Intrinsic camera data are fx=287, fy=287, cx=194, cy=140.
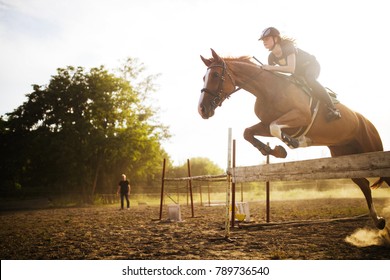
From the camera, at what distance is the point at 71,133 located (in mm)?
22812

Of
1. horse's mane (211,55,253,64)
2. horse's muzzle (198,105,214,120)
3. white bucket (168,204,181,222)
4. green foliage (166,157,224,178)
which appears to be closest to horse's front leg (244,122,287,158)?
horse's muzzle (198,105,214,120)

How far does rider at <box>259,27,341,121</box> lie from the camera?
4.16 metres

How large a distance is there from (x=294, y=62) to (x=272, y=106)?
28.3 inches

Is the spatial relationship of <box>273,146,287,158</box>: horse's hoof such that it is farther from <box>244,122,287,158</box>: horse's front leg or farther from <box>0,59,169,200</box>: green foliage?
<box>0,59,169,200</box>: green foliage

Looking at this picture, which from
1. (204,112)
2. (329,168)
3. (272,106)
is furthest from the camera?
(272,106)

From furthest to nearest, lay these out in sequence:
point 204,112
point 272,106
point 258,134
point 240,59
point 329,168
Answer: point 240,59 < point 258,134 < point 272,106 < point 204,112 < point 329,168

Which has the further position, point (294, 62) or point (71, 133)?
point (71, 133)

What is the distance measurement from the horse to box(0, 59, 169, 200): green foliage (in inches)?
799

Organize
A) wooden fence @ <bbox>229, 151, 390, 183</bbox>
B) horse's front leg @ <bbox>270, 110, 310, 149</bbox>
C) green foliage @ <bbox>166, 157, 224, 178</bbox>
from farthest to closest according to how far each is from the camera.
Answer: green foliage @ <bbox>166, 157, 224, 178</bbox> → horse's front leg @ <bbox>270, 110, 310, 149</bbox> → wooden fence @ <bbox>229, 151, 390, 183</bbox>

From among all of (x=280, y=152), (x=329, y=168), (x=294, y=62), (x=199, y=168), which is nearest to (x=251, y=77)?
(x=294, y=62)

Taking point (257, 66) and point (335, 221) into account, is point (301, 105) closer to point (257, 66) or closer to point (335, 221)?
point (257, 66)

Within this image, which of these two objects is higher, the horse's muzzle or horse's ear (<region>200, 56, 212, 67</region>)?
horse's ear (<region>200, 56, 212, 67</region>)

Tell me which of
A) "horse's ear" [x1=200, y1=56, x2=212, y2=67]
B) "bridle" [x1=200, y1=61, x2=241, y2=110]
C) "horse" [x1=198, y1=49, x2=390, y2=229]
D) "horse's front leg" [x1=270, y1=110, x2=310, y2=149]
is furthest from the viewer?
"horse's ear" [x1=200, y1=56, x2=212, y2=67]

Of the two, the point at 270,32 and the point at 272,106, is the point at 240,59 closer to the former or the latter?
the point at 270,32
